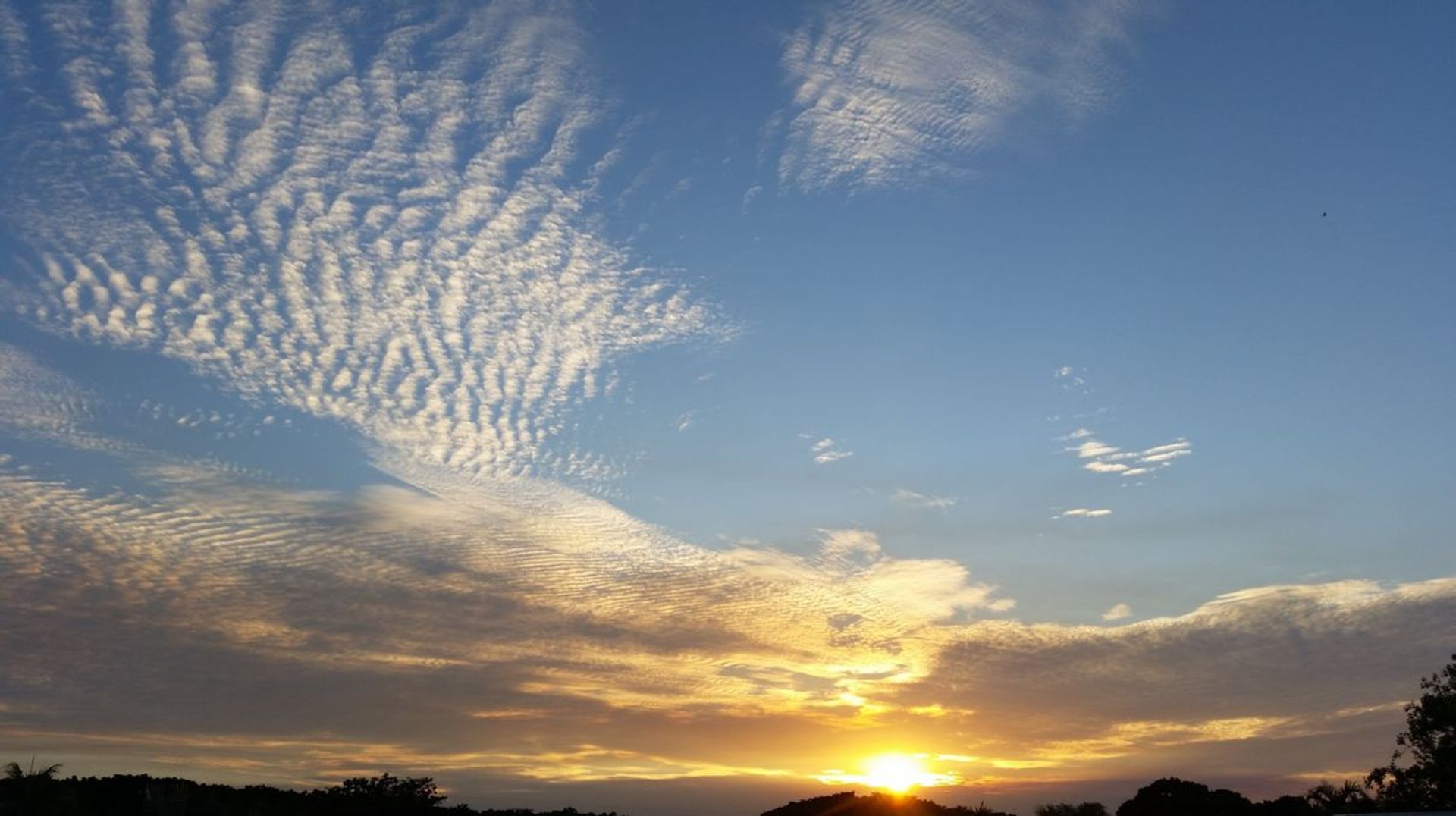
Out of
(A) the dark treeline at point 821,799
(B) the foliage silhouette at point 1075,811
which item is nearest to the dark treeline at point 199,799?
(A) the dark treeline at point 821,799

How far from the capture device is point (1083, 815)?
94.1m

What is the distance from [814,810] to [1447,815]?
42.3 m

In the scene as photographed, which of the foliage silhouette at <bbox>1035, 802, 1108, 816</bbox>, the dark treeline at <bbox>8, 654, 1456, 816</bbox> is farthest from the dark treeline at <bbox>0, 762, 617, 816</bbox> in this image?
the foliage silhouette at <bbox>1035, 802, 1108, 816</bbox>

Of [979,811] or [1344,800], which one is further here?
[1344,800]

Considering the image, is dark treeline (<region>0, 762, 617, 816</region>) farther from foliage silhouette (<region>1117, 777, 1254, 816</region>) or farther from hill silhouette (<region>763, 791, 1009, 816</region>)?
foliage silhouette (<region>1117, 777, 1254, 816</region>)

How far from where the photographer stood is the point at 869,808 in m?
83.3

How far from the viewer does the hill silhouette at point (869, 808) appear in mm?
82625

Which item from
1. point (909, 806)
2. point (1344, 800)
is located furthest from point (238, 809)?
point (1344, 800)

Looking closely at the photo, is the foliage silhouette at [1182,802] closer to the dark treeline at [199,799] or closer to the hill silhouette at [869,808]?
the hill silhouette at [869,808]

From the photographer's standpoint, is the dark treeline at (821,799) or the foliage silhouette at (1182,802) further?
the foliage silhouette at (1182,802)

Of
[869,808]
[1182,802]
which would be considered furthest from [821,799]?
[1182,802]

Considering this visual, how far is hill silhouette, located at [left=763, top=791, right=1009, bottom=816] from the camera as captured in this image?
82.6 meters

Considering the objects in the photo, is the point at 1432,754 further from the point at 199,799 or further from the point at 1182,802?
the point at 199,799

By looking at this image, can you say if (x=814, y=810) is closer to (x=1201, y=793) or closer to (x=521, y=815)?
(x=521, y=815)
